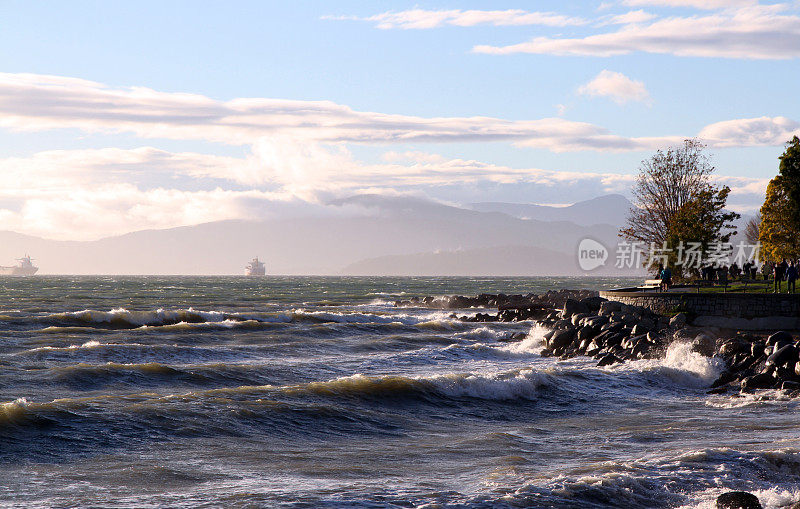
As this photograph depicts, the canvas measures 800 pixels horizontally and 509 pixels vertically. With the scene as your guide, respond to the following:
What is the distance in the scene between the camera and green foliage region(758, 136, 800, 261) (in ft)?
133

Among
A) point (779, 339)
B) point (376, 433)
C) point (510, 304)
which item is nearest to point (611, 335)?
point (779, 339)

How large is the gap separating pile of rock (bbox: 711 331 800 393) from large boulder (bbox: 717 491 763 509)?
10239 millimetres

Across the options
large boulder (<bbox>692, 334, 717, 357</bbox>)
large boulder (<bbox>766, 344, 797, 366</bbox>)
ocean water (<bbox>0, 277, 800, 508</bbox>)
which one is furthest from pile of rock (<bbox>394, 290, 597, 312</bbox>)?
large boulder (<bbox>766, 344, 797, 366</bbox>)

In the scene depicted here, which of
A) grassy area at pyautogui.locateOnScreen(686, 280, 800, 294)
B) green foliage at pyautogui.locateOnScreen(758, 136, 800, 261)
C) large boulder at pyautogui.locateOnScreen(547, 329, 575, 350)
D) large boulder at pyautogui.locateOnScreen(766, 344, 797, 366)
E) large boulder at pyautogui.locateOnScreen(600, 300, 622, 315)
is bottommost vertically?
large boulder at pyautogui.locateOnScreen(547, 329, 575, 350)

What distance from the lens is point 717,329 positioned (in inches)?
1141

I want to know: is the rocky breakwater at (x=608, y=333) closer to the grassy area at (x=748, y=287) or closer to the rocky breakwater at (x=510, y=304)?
the grassy area at (x=748, y=287)

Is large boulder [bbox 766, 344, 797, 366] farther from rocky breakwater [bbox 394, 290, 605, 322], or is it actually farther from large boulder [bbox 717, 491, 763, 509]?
rocky breakwater [bbox 394, 290, 605, 322]

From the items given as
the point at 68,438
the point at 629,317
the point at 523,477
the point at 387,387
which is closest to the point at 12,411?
the point at 68,438

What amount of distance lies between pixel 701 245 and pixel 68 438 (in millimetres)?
37999

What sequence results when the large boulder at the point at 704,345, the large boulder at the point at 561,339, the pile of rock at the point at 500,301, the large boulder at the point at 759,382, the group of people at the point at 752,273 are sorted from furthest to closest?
the pile of rock at the point at 500,301
the group of people at the point at 752,273
the large boulder at the point at 561,339
the large boulder at the point at 704,345
the large boulder at the point at 759,382

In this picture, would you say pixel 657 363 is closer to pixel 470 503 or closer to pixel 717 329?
pixel 717 329

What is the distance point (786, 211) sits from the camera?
136 feet

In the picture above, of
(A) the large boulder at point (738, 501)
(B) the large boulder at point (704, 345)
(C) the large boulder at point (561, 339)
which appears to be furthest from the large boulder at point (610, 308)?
(A) the large boulder at point (738, 501)

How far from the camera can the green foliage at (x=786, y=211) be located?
133 feet
